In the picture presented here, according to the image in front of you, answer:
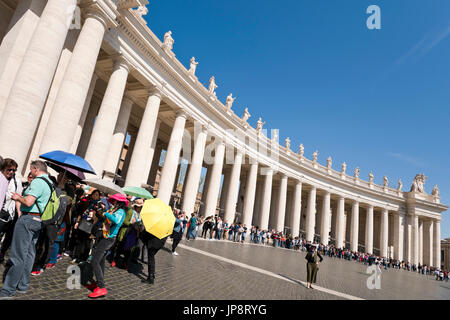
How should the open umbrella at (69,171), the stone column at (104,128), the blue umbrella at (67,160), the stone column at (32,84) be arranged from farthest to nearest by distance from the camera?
1. the stone column at (104,128)
2. the stone column at (32,84)
3. the open umbrella at (69,171)
4. the blue umbrella at (67,160)

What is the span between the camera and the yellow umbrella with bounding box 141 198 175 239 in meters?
5.05

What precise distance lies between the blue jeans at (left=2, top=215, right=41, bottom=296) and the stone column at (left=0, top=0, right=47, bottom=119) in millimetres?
9037

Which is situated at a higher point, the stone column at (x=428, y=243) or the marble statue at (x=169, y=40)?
the marble statue at (x=169, y=40)

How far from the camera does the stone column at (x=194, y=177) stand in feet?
76.3

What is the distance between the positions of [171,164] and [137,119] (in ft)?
28.8

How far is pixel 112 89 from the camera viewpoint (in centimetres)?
1542

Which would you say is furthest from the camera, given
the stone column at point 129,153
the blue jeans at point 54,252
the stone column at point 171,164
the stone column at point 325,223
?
the stone column at point 325,223

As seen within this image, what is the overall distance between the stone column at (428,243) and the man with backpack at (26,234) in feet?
203

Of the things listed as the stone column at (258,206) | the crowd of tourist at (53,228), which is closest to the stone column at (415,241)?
the stone column at (258,206)

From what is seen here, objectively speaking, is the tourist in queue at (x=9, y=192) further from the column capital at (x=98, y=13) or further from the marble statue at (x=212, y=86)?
the marble statue at (x=212, y=86)

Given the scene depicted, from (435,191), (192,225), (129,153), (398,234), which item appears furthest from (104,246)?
(435,191)

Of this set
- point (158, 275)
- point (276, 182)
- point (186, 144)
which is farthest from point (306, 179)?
point (158, 275)

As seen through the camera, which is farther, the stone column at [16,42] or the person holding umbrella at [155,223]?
the stone column at [16,42]

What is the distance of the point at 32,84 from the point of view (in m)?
9.05
